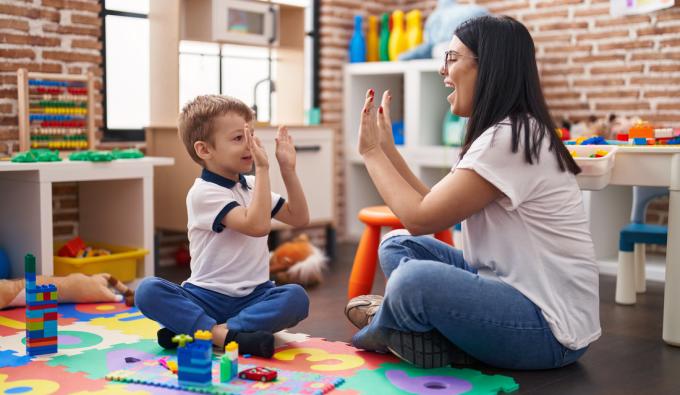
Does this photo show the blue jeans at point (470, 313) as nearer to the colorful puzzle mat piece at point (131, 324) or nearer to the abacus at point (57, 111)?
the colorful puzzle mat piece at point (131, 324)

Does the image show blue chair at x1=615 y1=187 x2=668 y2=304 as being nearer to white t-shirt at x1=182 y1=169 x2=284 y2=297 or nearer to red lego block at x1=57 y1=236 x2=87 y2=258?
white t-shirt at x1=182 y1=169 x2=284 y2=297

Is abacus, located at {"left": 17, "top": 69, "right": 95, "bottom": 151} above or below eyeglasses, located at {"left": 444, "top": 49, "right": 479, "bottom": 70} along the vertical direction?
below

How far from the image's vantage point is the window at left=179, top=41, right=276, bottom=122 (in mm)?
4711

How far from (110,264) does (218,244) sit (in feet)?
4.16

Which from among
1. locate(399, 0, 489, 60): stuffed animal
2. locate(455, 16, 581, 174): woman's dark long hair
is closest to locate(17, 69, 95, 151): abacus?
locate(399, 0, 489, 60): stuffed animal

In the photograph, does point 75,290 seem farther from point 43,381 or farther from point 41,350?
point 43,381

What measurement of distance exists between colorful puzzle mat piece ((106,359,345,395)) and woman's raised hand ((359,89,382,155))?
632mm

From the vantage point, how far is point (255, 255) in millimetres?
2621

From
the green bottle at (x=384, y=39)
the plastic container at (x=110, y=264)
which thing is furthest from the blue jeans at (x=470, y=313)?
the green bottle at (x=384, y=39)

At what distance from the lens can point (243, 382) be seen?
7.20 feet

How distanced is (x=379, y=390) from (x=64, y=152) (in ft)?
7.64

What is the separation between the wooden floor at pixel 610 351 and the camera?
229cm

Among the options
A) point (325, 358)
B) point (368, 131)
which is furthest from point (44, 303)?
point (368, 131)

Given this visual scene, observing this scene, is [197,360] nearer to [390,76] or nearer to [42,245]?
[42,245]
